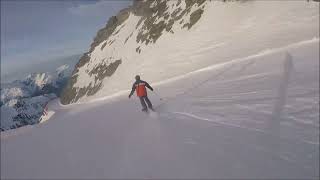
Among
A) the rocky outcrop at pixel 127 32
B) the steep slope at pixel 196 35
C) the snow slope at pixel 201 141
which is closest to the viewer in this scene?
the snow slope at pixel 201 141

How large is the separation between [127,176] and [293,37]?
14948 mm

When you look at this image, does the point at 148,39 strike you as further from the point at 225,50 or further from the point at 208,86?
the point at 208,86

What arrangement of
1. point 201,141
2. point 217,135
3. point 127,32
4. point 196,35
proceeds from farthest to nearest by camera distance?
point 127,32, point 196,35, point 217,135, point 201,141

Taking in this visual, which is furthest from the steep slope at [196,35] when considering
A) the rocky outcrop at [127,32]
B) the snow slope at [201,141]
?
the snow slope at [201,141]

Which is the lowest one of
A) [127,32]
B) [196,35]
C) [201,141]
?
[201,141]

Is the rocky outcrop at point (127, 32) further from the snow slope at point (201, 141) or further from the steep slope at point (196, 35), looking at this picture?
the snow slope at point (201, 141)

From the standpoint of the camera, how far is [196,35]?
28.6 metres

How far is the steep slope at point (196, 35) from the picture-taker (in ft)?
69.3

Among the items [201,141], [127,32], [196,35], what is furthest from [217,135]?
[127,32]

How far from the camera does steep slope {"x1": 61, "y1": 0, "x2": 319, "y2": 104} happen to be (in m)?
21.1

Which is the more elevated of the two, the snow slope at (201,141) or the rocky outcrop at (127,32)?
the rocky outcrop at (127,32)

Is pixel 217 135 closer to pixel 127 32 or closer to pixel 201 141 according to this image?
pixel 201 141

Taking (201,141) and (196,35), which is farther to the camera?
(196,35)

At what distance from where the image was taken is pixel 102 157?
8781 mm
